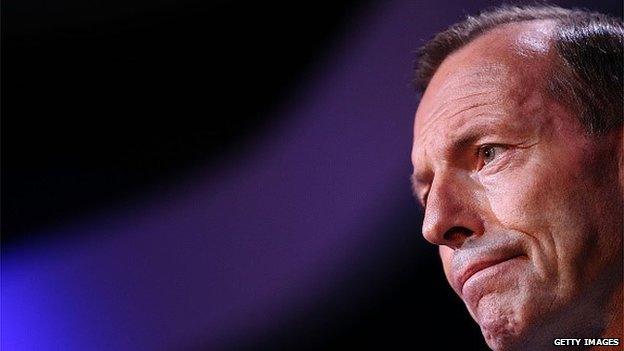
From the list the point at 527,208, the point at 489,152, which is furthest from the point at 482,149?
the point at 527,208

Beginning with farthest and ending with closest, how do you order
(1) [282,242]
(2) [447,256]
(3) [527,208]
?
(1) [282,242] < (2) [447,256] < (3) [527,208]

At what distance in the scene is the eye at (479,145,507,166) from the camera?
91cm

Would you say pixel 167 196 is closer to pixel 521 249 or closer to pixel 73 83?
pixel 73 83

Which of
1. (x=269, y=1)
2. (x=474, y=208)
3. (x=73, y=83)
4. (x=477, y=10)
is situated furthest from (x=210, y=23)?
(x=474, y=208)

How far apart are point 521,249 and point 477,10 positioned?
1.62ft

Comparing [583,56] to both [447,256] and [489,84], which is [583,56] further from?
[447,256]

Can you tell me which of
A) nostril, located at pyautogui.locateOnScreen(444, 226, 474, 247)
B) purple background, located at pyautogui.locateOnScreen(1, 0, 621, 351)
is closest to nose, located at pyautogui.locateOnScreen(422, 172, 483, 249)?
nostril, located at pyautogui.locateOnScreen(444, 226, 474, 247)

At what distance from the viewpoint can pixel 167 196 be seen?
4.00 ft

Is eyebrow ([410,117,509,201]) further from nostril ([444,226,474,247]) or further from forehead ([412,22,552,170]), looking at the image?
nostril ([444,226,474,247])

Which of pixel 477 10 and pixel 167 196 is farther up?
pixel 477 10

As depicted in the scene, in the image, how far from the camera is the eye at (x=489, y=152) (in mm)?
912

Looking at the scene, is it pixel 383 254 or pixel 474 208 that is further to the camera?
pixel 383 254

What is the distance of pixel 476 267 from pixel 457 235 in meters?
0.05

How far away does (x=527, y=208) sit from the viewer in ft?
2.81
